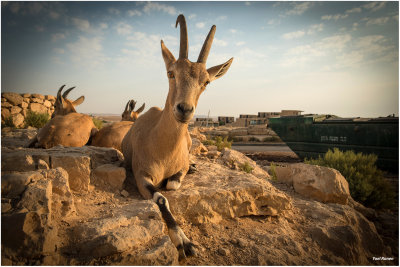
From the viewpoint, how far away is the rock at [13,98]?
13.5 metres

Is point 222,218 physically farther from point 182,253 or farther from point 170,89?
point 170,89

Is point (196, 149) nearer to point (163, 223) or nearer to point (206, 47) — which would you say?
point (206, 47)

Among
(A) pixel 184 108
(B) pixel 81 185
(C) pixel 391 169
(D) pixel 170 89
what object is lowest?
(C) pixel 391 169

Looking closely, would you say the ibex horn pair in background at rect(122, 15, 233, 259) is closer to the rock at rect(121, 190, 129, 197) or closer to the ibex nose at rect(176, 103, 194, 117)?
the ibex nose at rect(176, 103, 194, 117)

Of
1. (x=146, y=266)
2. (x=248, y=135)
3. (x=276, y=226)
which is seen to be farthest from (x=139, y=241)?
(x=248, y=135)

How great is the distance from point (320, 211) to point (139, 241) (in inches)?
131

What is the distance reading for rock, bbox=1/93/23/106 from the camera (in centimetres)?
1349

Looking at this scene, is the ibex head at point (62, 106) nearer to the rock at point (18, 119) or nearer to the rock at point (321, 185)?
the rock at point (18, 119)

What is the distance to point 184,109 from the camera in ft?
8.99

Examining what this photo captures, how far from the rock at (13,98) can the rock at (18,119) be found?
93cm

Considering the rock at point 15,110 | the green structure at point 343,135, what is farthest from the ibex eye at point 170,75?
the rock at point 15,110

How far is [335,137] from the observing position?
994cm

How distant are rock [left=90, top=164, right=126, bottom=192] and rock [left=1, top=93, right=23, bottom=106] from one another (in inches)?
565

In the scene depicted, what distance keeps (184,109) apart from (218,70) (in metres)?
1.27
